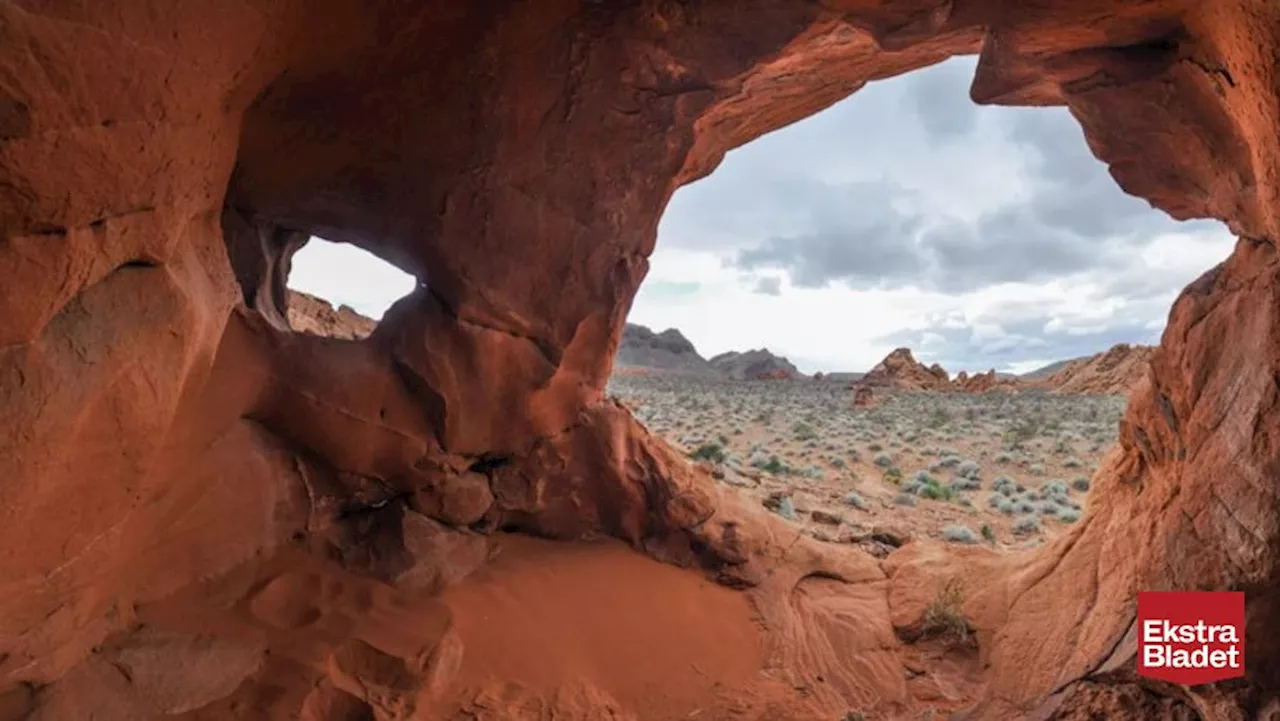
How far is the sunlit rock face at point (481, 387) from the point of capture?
11.9ft

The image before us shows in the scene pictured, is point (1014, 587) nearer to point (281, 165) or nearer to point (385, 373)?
point (385, 373)

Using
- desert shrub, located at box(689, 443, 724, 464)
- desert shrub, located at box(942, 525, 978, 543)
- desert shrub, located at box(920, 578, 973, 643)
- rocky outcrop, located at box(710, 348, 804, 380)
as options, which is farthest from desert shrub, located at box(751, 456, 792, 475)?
rocky outcrop, located at box(710, 348, 804, 380)

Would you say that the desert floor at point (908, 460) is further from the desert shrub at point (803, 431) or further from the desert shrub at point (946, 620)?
the desert shrub at point (946, 620)

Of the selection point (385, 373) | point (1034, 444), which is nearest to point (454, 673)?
point (385, 373)

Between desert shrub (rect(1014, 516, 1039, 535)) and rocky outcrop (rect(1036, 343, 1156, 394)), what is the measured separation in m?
27.1

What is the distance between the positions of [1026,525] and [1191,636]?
7869mm

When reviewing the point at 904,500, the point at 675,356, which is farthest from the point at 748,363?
the point at 904,500

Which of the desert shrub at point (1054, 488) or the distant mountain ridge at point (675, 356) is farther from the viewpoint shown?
the distant mountain ridge at point (675, 356)

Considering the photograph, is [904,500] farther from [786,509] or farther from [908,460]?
[908,460]

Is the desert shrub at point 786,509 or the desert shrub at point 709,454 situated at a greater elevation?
the desert shrub at point 709,454

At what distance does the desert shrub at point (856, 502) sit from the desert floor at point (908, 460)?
0.02 metres

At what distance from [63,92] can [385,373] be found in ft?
11.4

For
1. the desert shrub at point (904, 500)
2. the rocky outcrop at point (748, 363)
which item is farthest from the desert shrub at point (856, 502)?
the rocky outcrop at point (748, 363)

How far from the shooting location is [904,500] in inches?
505
